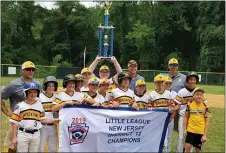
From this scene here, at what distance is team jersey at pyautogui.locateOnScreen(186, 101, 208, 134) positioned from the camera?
788 cm

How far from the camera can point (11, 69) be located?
3962cm

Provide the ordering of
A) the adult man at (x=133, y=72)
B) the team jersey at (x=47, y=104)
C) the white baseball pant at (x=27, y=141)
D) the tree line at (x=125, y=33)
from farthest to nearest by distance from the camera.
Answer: the tree line at (x=125, y=33) → the adult man at (x=133, y=72) → the team jersey at (x=47, y=104) → the white baseball pant at (x=27, y=141)

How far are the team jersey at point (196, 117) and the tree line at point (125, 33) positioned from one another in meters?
39.5

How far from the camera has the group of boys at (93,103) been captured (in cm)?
652

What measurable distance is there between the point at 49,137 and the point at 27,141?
0.78m

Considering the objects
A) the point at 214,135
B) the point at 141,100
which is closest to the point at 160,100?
the point at 141,100

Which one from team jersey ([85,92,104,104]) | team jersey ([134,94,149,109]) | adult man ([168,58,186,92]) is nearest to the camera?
team jersey ([85,92,104,104])

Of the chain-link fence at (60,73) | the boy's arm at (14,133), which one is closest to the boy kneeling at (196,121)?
the boy's arm at (14,133)

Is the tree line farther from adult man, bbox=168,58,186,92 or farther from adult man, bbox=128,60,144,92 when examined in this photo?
adult man, bbox=128,60,144,92

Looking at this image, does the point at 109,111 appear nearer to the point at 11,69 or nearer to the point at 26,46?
the point at 11,69

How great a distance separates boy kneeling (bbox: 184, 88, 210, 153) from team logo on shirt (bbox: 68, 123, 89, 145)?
7.72 feet

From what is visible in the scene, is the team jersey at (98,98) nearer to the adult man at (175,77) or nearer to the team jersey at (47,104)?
the team jersey at (47,104)

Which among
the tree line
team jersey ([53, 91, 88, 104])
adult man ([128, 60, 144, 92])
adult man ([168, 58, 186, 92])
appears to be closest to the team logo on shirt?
team jersey ([53, 91, 88, 104])

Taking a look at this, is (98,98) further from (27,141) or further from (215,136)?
(215,136)
